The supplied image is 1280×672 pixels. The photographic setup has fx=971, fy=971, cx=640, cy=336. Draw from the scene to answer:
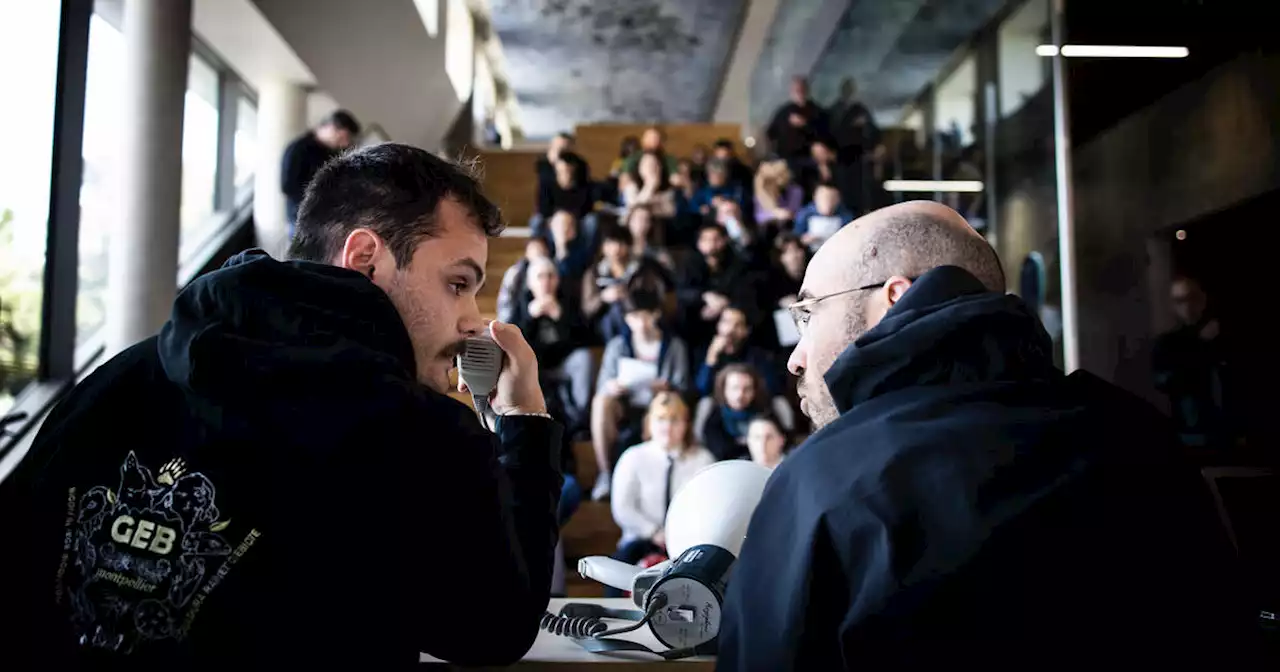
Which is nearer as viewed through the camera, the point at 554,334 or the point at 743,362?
the point at 743,362

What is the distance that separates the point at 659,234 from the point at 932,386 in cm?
553

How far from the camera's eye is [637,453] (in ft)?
14.3

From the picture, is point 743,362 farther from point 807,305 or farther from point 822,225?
point 807,305

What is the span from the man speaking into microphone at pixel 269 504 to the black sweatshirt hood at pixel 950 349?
41 cm

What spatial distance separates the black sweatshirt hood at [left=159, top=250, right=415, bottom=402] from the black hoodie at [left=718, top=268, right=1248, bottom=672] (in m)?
0.44

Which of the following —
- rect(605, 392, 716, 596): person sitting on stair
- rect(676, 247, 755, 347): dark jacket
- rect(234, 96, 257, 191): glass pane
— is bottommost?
rect(605, 392, 716, 596): person sitting on stair

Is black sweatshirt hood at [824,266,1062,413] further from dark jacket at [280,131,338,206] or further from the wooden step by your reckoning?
dark jacket at [280,131,338,206]

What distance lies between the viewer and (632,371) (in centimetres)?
506

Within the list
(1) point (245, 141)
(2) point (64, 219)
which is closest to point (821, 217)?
(1) point (245, 141)

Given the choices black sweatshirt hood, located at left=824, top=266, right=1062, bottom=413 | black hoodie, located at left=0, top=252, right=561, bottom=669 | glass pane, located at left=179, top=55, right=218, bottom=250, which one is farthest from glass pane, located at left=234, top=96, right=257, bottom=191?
black sweatshirt hood, located at left=824, top=266, right=1062, bottom=413

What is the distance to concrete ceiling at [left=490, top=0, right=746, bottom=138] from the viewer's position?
10.3 meters

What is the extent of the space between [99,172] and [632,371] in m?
2.60

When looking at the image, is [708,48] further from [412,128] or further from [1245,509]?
[1245,509]

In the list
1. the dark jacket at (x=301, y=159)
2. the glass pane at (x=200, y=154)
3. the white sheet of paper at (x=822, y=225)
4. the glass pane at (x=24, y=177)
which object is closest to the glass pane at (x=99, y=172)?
the glass pane at (x=24, y=177)
